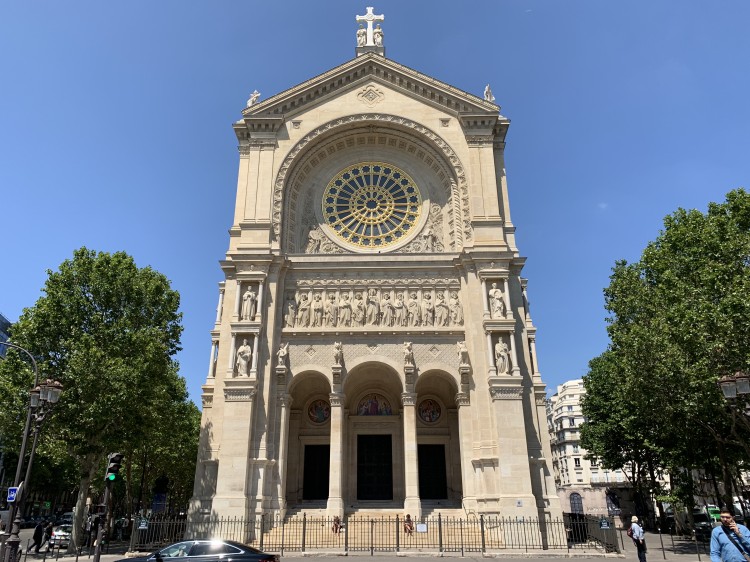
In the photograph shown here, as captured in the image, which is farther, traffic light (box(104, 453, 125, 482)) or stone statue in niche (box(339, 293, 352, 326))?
stone statue in niche (box(339, 293, 352, 326))

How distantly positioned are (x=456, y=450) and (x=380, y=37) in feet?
87.4

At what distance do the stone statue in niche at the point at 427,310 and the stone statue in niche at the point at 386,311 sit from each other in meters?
1.56

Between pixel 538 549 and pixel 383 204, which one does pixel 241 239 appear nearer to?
pixel 383 204

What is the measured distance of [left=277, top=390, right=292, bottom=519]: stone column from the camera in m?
23.7

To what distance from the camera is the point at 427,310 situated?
2692 centimetres

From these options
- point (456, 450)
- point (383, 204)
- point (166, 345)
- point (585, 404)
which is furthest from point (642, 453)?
point (166, 345)

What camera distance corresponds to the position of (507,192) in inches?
1183

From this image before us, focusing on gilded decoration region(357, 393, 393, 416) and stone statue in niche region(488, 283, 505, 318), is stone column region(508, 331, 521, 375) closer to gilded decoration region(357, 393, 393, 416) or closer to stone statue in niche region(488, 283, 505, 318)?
stone statue in niche region(488, 283, 505, 318)

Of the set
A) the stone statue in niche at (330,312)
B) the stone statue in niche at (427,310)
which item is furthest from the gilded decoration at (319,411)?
the stone statue in niche at (427,310)

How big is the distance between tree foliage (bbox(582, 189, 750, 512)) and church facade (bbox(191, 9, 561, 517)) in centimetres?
501

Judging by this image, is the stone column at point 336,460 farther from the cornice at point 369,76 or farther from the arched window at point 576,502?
the arched window at point 576,502

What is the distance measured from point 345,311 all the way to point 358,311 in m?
0.67

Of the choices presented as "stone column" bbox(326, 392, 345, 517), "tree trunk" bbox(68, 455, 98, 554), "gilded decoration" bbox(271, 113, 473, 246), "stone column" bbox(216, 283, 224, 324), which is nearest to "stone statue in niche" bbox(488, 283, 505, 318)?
"gilded decoration" bbox(271, 113, 473, 246)

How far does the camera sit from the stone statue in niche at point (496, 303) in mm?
25688
